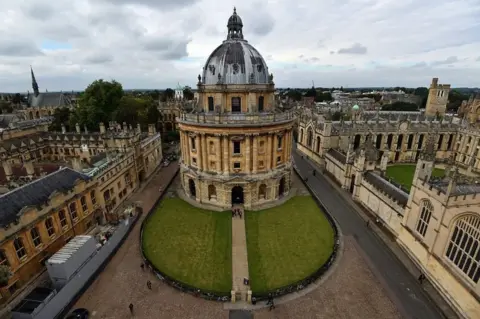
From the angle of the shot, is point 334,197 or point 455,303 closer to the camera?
point 455,303

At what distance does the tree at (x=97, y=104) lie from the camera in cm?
6912

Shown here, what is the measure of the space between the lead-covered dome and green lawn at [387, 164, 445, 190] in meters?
32.2

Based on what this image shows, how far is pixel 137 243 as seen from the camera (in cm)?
3088

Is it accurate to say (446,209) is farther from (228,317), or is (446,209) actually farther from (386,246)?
(228,317)

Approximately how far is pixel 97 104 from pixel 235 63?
5115 cm

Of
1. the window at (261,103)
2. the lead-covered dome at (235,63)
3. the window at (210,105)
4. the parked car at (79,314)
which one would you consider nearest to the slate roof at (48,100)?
the lead-covered dome at (235,63)

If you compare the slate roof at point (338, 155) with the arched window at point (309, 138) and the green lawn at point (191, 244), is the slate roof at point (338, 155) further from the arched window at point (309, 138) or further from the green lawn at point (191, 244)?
the green lawn at point (191, 244)

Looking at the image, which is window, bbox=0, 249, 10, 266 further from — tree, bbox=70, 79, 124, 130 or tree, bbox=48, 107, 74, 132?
tree, bbox=48, 107, 74, 132

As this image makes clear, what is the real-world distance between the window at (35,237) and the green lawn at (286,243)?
21132 mm

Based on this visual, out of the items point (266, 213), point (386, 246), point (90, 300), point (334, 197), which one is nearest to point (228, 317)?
point (90, 300)

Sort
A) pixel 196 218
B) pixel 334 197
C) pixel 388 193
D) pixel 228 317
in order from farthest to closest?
1. pixel 334 197
2. pixel 196 218
3. pixel 388 193
4. pixel 228 317

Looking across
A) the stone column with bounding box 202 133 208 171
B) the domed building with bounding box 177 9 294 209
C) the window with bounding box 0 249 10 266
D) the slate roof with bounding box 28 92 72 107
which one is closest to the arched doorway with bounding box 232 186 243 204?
the domed building with bounding box 177 9 294 209

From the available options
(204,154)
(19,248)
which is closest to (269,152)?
(204,154)

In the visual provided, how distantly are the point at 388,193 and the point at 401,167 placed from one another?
29270mm
